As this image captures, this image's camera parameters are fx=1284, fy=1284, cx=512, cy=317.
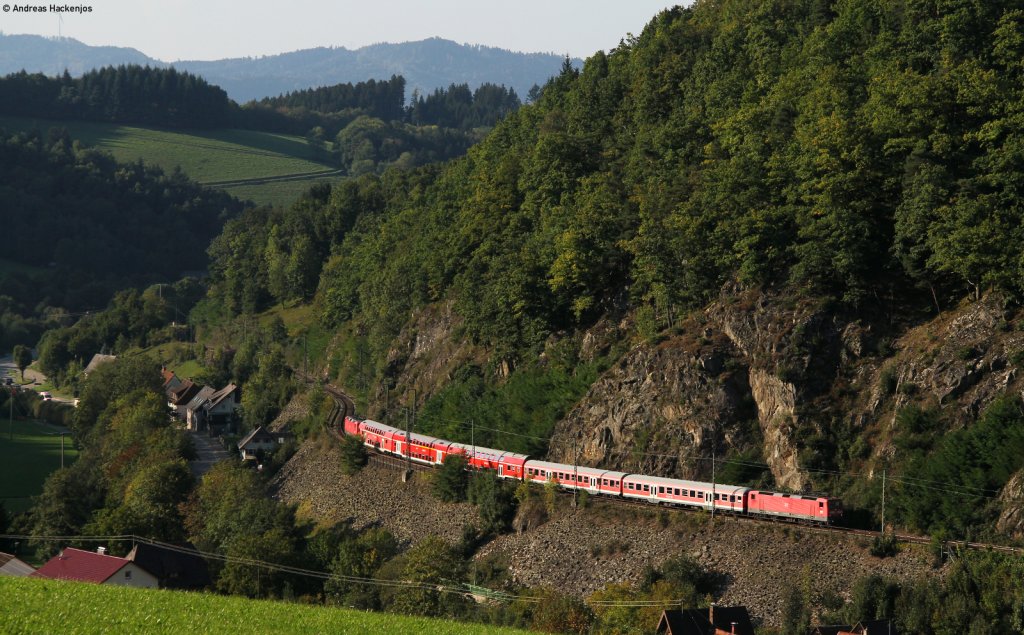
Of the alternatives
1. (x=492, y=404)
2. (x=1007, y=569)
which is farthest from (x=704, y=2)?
(x=1007, y=569)

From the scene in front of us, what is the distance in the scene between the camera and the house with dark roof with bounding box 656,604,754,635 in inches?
1774

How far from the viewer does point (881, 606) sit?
46344 mm

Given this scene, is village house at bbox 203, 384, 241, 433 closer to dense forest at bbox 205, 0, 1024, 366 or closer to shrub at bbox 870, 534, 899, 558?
dense forest at bbox 205, 0, 1024, 366

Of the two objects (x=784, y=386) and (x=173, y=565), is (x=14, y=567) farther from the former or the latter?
(x=784, y=386)

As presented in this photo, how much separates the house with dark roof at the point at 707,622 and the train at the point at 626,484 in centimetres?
719

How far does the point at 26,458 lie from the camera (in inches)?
4176

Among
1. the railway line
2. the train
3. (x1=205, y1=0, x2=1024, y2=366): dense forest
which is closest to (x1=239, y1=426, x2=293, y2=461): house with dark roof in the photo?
the railway line

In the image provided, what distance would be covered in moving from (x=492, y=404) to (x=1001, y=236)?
98.4 ft

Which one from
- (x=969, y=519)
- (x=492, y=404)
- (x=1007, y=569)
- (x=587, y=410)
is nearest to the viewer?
(x=1007, y=569)

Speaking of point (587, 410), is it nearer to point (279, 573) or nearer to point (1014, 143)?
point (279, 573)

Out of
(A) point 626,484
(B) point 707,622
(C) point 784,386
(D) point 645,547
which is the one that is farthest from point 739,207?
(B) point 707,622

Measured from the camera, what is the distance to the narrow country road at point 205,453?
297 feet

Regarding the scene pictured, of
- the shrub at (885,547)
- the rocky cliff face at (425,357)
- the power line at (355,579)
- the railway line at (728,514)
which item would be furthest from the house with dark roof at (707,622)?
the rocky cliff face at (425,357)

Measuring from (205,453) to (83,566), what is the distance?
40.9 m
